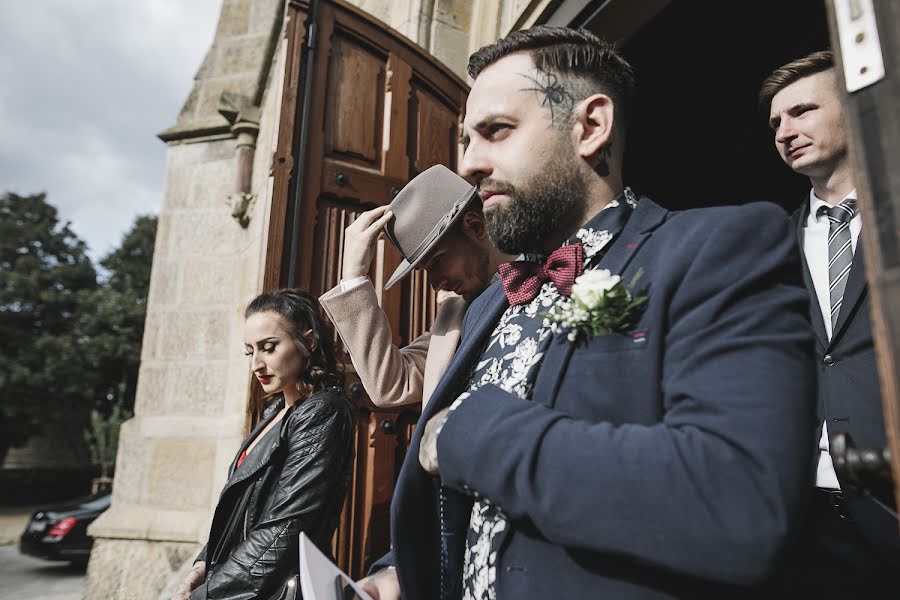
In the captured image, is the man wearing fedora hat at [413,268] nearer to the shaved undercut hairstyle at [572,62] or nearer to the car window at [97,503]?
the shaved undercut hairstyle at [572,62]

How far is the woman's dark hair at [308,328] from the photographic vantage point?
99.5 inches

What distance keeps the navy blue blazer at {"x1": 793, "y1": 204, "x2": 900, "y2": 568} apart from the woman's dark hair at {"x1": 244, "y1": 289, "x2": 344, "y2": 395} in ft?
5.52

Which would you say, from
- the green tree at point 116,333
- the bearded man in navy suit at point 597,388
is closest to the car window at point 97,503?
the bearded man in navy suit at point 597,388

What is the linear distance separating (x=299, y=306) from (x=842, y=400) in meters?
1.87

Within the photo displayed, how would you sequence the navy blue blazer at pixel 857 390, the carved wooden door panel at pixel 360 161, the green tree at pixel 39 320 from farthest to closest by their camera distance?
1. the green tree at pixel 39 320
2. the carved wooden door panel at pixel 360 161
3. the navy blue blazer at pixel 857 390

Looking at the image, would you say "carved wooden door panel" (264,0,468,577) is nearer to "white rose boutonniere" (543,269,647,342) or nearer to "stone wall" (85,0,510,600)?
"stone wall" (85,0,510,600)

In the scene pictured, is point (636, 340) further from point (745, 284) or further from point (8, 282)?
point (8, 282)

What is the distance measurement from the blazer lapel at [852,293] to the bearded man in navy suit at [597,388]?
76cm

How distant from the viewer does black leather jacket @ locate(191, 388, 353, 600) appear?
6.61 ft

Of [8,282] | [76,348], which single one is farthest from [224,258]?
[8,282]

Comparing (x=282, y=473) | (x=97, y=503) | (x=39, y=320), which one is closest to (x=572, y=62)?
(x=282, y=473)

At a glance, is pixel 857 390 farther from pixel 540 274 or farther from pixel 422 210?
pixel 422 210

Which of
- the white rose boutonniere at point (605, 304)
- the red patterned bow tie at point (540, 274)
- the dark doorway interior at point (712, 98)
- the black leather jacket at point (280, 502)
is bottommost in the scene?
the black leather jacket at point (280, 502)

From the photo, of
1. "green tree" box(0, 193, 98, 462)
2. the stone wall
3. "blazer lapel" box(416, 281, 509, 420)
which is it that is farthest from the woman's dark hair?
"green tree" box(0, 193, 98, 462)
